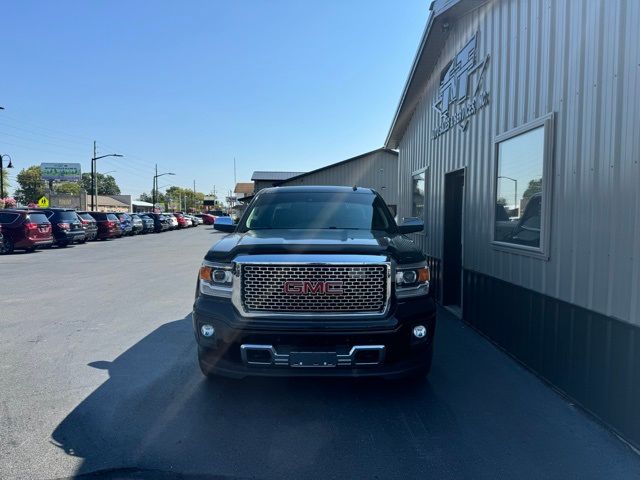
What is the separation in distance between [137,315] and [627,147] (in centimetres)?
682

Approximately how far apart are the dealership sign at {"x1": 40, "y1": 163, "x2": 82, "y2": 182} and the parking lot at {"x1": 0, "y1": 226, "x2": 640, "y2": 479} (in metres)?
79.8

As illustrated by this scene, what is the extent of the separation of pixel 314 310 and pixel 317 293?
0.46 ft

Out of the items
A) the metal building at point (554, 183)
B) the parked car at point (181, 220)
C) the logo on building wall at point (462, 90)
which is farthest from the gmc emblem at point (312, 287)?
the parked car at point (181, 220)

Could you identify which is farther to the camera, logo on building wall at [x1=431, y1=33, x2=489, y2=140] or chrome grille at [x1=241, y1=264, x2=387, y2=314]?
logo on building wall at [x1=431, y1=33, x2=489, y2=140]

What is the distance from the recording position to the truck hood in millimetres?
3988

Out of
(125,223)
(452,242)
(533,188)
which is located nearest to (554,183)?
(533,188)

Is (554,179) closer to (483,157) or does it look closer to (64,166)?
(483,157)

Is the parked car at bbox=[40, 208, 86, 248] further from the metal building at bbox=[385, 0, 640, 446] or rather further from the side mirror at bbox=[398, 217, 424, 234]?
the side mirror at bbox=[398, 217, 424, 234]

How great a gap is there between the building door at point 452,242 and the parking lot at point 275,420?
2.44 meters

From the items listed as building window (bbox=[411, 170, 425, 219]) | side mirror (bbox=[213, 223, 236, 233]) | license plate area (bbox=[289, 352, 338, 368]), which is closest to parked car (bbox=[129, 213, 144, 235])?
building window (bbox=[411, 170, 425, 219])

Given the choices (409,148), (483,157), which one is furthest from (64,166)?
(483,157)

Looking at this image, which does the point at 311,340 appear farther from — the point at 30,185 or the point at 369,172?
the point at 30,185

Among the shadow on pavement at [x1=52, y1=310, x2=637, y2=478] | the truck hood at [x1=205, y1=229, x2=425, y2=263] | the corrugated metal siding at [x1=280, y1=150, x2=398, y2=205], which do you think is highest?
the corrugated metal siding at [x1=280, y1=150, x2=398, y2=205]

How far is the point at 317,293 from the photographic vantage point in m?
3.90
